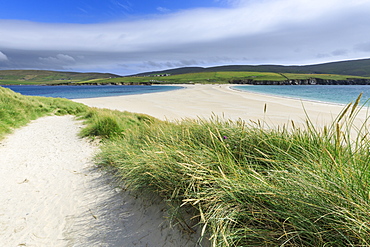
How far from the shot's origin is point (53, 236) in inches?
120

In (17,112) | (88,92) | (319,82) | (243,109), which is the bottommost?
(319,82)

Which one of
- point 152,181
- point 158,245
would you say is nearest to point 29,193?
point 152,181

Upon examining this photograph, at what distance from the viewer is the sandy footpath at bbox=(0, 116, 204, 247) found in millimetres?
2836

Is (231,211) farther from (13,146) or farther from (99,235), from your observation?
(13,146)

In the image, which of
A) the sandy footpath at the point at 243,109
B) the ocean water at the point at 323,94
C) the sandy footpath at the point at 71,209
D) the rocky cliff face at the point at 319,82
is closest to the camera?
the sandy footpath at the point at 71,209

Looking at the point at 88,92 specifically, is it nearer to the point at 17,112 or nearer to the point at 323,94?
the point at 17,112

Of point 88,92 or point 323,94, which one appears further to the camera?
point 88,92

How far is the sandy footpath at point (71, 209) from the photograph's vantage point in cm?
284

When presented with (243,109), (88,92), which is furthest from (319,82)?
(243,109)

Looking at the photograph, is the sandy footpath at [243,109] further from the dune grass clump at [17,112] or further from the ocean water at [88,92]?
the ocean water at [88,92]

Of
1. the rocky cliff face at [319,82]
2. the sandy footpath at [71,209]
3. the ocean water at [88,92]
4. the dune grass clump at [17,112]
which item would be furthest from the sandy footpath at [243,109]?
the rocky cliff face at [319,82]

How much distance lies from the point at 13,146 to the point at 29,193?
4294mm

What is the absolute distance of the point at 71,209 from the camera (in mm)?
3662

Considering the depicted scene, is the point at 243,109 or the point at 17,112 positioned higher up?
the point at 17,112
